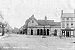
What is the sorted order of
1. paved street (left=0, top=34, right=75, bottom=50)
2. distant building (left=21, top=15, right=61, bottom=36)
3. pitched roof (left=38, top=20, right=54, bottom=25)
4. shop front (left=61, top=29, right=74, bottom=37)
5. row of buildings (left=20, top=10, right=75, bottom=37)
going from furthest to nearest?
pitched roof (left=38, top=20, right=54, bottom=25) → distant building (left=21, top=15, right=61, bottom=36) → row of buildings (left=20, top=10, right=75, bottom=37) → shop front (left=61, top=29, right=74, bottom=37) → paved street (left=0, top=34, right=75, bottom=50)

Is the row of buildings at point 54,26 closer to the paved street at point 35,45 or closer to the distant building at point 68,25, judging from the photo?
the distant building at point 68,25

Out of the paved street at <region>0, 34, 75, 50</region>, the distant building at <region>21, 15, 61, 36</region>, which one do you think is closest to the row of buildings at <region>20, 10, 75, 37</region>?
the distant building at <region>21, 15, 61, 36</region>

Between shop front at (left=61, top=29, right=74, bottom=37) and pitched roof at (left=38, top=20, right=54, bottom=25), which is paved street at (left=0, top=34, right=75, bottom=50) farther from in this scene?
pitched roof at (left=38, top=20, right=54, bottom=25)

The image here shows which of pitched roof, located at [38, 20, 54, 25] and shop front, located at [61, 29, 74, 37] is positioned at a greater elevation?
pitched roof, located at [38, 20, 54, 25]

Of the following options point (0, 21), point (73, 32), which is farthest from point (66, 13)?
point (0, 21)

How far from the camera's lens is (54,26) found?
302 ft

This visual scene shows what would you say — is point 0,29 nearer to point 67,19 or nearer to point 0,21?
point 0,21

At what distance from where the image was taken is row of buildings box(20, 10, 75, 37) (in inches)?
3137

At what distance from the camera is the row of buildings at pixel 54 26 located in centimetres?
7969

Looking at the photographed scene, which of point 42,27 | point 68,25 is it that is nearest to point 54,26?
point 42,27

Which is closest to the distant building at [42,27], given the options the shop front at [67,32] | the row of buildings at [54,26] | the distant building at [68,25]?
the row of buildings at [54,26]

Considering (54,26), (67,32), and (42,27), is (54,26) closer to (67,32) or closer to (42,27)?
(42,27)

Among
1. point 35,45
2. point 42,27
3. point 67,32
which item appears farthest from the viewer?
point 42,27

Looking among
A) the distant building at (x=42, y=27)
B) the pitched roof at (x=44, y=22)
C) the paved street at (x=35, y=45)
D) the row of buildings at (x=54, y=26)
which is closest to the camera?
the paved street at (x=35, y=45)
